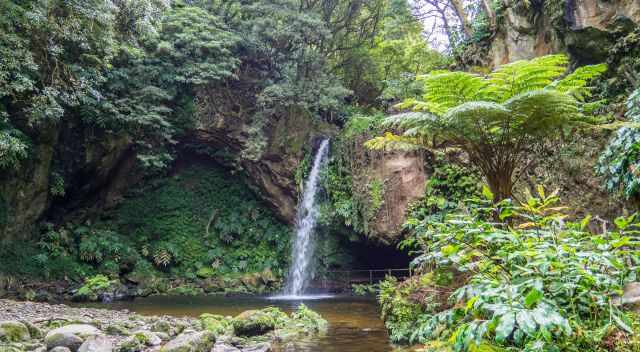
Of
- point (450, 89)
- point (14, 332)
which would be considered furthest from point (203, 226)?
point (450, 89)

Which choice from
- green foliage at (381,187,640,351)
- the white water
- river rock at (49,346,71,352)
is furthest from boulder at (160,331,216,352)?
the white water

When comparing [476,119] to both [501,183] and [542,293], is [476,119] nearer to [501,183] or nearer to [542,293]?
[501,183]

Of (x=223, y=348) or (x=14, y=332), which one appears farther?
(x=223, y=348)

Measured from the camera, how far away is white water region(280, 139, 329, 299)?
1556 centimetres

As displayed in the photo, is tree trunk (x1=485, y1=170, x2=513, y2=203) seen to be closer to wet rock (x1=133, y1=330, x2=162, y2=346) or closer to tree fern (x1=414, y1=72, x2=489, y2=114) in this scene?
tree fern (x1=414, y1=72, x2=489, y2=114)

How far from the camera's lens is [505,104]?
224 inches

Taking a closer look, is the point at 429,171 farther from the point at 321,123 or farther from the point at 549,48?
the point at 321,123

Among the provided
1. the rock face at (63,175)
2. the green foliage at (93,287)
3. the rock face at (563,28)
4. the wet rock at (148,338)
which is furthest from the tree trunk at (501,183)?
the rock face at (63,175)

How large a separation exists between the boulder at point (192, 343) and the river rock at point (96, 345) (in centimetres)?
78

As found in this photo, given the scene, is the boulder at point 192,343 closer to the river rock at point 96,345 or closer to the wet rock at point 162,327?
the river rock at point 96,345

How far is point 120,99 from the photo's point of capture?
1448cm

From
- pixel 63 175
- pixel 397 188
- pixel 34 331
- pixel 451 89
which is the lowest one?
pixel 34 331

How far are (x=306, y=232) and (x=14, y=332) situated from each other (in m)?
10.7

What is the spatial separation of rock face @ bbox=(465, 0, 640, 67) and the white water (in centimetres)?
657
